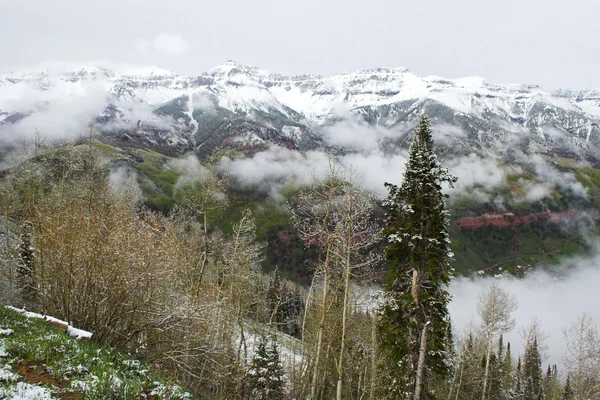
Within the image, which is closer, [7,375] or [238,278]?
[7,375]

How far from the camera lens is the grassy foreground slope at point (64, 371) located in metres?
5.92

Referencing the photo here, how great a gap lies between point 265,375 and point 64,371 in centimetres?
1855

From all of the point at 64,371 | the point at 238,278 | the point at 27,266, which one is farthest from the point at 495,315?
the point at 27,266

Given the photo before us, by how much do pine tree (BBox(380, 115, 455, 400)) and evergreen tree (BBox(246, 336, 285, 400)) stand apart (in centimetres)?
771

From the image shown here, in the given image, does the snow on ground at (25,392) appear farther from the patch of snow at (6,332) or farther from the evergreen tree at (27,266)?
the evergreen tree at (27,266)

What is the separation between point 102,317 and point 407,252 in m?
15.9

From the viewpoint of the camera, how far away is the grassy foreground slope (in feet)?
19.4

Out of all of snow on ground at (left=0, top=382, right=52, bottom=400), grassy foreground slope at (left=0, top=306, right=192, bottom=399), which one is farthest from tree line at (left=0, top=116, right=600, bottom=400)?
snow on ground at (left=0, top=382, right=52, bottom=400)

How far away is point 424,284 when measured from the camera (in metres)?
19.8

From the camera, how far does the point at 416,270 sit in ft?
60.8

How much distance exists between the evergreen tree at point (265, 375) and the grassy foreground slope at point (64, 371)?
53.1 feet

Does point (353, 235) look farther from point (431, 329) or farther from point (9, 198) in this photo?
point (9, 198)

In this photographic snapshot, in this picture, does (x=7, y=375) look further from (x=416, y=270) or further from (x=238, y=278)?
(x=416, y=270)

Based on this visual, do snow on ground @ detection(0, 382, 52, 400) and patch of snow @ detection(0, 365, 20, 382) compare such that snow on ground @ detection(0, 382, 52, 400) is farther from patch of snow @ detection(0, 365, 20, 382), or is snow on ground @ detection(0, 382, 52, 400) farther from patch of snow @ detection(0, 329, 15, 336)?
patch of snow @ detection(0, 329, 15, 336)
